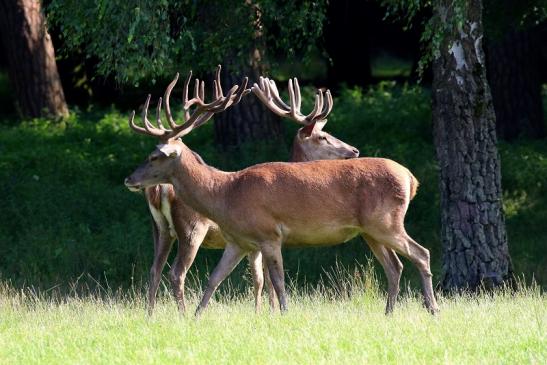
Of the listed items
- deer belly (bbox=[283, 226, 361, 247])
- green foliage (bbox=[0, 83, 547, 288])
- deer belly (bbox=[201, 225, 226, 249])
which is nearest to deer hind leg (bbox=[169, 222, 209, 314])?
deer belly (bbox=[201, 225, 226, 249])

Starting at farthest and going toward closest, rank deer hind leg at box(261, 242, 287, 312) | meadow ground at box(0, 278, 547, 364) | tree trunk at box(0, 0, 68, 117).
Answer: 1. tree trunk at box(0, 0, 68, 117)
2. deer hind leg at box(261, 242, 287, 312)
3. meadow ground at box(0, 278, 547, 364)

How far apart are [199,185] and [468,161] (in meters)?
3.10

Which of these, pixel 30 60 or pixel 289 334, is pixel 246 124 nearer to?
pixel 30 60

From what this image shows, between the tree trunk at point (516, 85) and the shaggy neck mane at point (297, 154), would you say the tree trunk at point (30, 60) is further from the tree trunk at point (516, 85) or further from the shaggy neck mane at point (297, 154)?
the shaggy neck mane at point (297, 154)

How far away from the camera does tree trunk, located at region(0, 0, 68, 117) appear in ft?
62.6

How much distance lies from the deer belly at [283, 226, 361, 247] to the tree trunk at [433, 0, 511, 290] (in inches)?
95.0

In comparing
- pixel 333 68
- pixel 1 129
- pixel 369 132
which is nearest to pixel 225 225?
pixel 369 132

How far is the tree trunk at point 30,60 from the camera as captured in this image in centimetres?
1909

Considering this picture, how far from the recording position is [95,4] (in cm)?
1202

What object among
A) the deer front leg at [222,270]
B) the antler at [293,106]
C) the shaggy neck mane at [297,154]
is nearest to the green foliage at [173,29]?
the antler at [293,106]

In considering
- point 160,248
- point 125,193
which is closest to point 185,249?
point 160,248

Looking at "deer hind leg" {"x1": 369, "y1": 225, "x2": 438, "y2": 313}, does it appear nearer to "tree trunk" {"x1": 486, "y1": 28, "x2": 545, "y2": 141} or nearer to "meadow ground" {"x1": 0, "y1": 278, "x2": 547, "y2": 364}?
"meadow ground" {"x1": 0, "y1": 278, "x2": 547, "y2": 364}

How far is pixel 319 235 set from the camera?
10250mm

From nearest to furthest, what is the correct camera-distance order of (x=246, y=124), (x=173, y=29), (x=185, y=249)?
(x=185, y=249) → (x=173, y=29) → (x=246, y=124)
